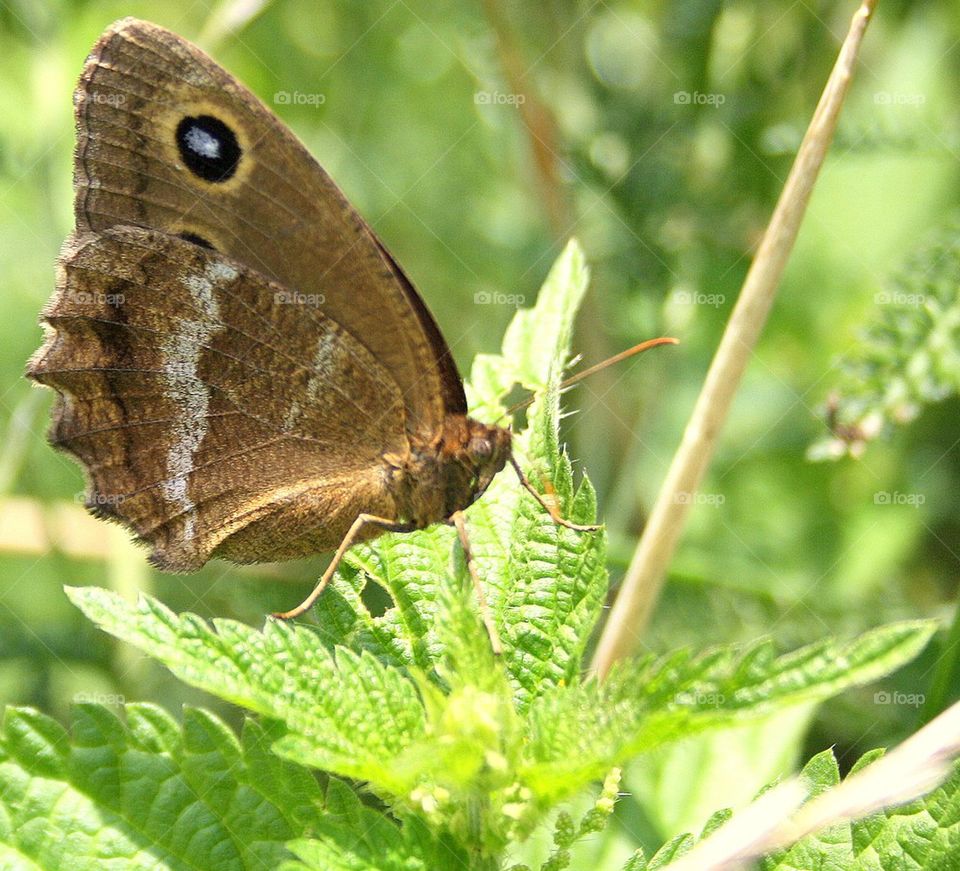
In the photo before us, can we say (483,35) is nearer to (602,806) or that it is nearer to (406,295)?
(406,295)

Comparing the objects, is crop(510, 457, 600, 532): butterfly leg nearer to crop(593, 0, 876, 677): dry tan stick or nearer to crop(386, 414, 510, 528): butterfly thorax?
crop(386, 414, 510, 528): butterfly thorax

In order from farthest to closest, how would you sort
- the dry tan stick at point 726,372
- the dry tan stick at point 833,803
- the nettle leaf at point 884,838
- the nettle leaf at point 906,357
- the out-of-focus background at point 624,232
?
the out-of-focus background at point 624,232 < the nettle leaf at point 906,357 < the dry tan stick at point 726,372 < the nettle leaf at point 884,838 < the dry tan stick at point 833,803

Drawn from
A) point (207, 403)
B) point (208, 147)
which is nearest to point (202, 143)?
point (208, 147)

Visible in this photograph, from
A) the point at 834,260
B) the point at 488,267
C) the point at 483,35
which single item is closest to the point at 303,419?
the point at 488,267

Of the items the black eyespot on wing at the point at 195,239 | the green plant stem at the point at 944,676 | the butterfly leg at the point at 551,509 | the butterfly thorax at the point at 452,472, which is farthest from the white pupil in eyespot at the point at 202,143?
the green plant stem at the point at 944,676

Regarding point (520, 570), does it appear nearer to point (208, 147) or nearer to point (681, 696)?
point (681, 696)

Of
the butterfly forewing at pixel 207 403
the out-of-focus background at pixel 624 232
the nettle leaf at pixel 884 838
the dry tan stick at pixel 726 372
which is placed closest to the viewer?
the nettle leaf at pixel 884 838

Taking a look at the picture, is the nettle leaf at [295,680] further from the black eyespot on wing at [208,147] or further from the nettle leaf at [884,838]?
the black eyespot on wing at [208,147]
